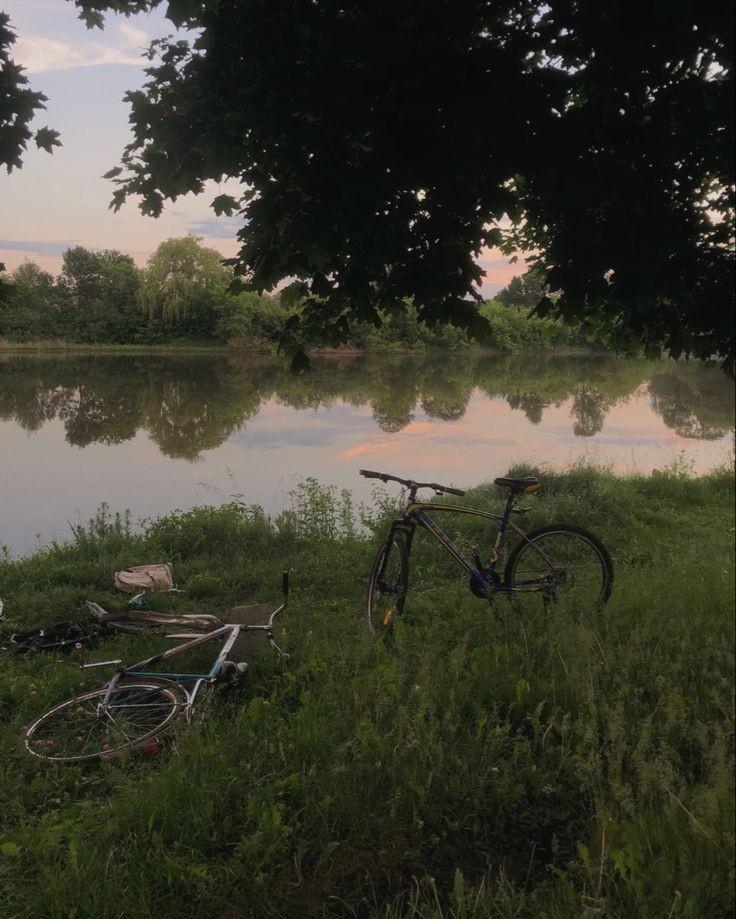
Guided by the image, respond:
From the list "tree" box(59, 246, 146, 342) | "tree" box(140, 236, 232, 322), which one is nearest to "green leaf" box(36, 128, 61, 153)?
"tree" box(140, 236, 232, 322)

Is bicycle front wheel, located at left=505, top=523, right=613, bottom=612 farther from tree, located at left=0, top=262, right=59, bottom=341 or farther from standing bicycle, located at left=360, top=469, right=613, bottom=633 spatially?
tree, located at left=0, top=262, right=59, bottom=341

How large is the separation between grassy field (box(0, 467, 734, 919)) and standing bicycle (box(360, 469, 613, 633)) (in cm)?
26

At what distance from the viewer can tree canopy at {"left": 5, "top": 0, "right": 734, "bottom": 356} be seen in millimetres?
2846

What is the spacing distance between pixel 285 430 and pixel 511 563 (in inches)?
664

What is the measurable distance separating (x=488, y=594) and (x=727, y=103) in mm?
3575

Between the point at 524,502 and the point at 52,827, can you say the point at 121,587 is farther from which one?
the point at 524,502

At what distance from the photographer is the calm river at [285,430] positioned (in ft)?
46.3

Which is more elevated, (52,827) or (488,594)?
(488,594)

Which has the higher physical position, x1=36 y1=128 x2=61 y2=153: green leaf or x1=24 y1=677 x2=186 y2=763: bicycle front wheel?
x1=36 y1=128 x2=61 y2=153: green leaf

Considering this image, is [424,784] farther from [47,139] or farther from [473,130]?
[47,139]

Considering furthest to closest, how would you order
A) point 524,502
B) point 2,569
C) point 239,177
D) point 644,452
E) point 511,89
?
point 644,452 < point 524,502 < point 2,569 < point 239,177 < point 511,89

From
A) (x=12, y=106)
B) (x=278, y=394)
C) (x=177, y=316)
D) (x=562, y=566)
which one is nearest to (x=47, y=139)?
(x=12, y=106)

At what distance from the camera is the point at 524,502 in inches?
378

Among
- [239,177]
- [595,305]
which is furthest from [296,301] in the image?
[595,305]
